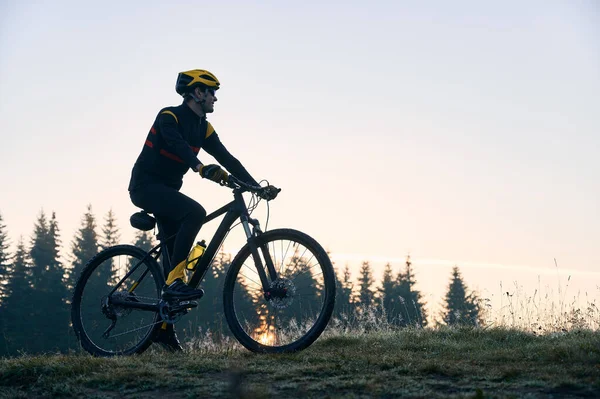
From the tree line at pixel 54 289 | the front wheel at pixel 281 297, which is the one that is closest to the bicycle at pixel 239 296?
the front wheel at pixel 281 297

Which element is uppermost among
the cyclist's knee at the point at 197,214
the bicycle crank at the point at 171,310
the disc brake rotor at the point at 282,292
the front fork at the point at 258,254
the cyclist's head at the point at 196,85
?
the cyclist's head at the point at 196,85

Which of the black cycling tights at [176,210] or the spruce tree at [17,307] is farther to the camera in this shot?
the spruce tree at [17,307]

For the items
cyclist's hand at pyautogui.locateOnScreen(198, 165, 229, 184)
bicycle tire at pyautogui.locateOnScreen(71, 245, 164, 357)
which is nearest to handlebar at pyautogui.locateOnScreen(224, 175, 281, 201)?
cyclist's hand at pyautogui.locateOnScreen(198, 165, 229, 184)

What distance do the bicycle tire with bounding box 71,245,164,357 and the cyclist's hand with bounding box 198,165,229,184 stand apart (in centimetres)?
Result: 135

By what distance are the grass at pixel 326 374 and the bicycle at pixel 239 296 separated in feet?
1.05

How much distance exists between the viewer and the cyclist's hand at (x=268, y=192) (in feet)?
20.6

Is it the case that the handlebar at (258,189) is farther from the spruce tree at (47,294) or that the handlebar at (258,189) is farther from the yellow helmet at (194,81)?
the spruce tree at (47,294)

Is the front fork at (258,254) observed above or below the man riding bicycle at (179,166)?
below

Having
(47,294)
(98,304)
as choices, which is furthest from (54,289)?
(98,304)

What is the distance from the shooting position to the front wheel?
5.82 metres

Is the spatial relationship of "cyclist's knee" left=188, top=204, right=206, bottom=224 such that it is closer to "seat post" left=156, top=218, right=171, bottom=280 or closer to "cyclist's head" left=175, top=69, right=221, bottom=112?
"seat post" left=156, top=218, right=171, bottom=280

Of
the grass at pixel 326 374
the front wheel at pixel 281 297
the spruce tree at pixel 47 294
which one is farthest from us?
the spruce tree at pixel 47 294

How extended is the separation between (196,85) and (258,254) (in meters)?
1.89

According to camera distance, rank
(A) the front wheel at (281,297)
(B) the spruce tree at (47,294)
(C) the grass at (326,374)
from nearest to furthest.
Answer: (C) the grass at (326,374) → (A) the front wheel at (281,297) → (B) the spruce tree at (47,294)
